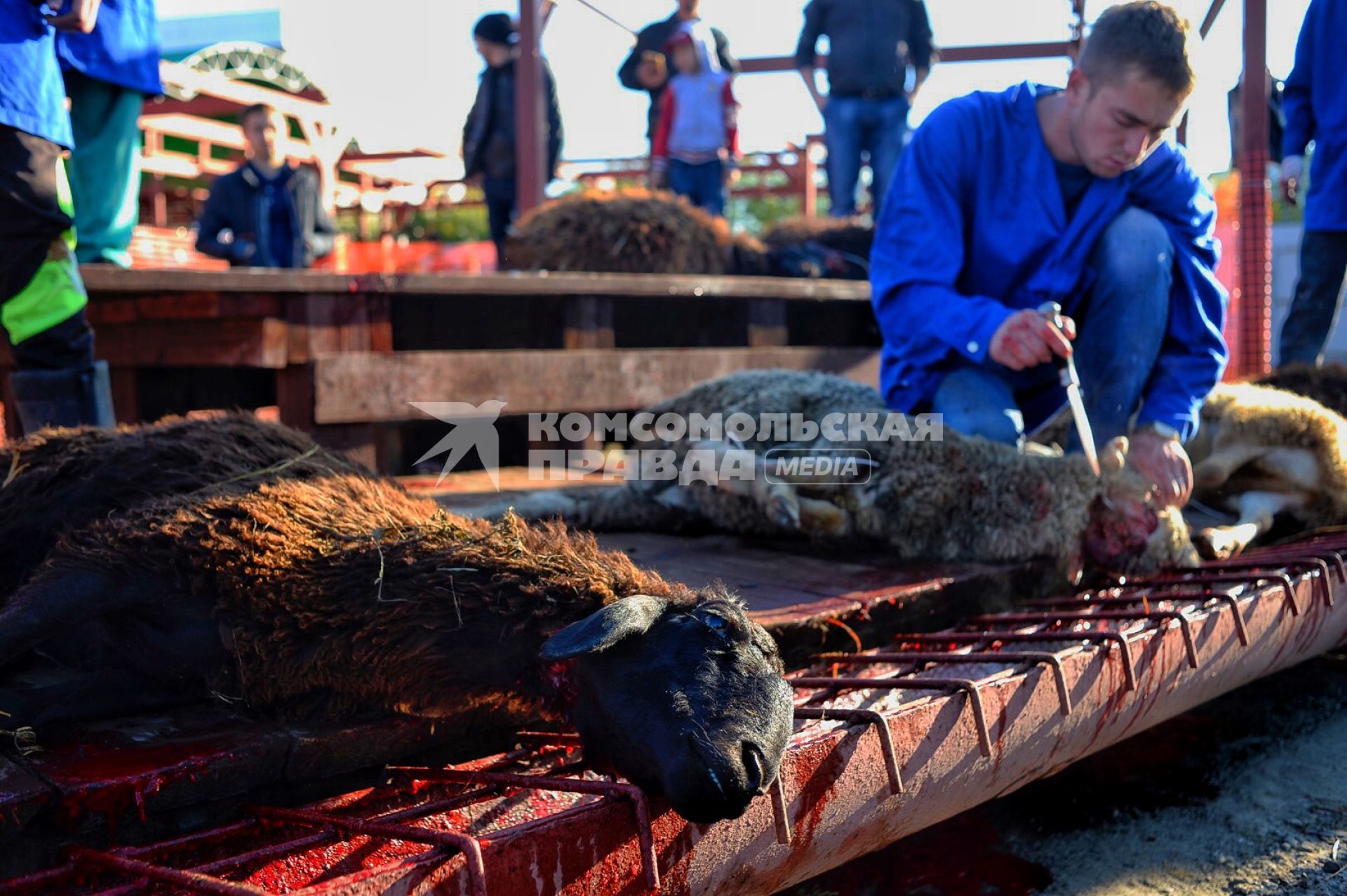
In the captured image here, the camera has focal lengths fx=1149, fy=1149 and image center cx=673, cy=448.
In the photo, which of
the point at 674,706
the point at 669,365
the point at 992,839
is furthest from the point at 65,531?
the point at 669,365

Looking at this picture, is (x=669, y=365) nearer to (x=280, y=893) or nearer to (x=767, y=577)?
(x=767, y=577)

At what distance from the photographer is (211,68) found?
1384 centimetres

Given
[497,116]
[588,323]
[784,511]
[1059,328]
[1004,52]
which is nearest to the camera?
[1059,328]

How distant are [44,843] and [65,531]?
0.75 metres

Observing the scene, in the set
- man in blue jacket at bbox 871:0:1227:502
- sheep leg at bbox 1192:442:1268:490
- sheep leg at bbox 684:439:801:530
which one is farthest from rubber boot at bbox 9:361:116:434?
sheep leg at bbox 1192:442:1268:490

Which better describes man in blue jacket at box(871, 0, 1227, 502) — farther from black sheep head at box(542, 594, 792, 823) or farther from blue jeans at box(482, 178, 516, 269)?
blue jeans at box(482, 178, 516, 269)

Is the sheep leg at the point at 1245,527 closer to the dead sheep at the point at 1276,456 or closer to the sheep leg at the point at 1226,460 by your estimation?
the dead sheep at the point at 1276,456

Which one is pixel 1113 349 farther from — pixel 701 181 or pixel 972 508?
pixel 701 181

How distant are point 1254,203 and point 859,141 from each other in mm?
2579

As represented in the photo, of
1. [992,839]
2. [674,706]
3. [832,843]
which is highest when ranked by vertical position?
[674,706]

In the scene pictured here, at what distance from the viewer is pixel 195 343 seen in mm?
4148

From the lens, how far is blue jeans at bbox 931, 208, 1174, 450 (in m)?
3.47

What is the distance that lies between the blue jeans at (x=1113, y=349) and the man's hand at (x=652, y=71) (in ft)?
17.1

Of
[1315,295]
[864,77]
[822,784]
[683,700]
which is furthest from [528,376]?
[864,77]
